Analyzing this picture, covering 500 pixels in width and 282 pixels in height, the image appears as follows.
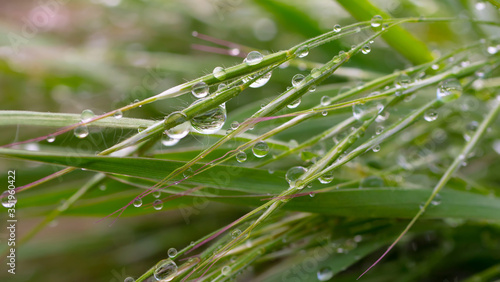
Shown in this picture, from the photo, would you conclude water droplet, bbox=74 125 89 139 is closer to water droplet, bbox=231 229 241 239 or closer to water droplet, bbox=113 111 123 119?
water droplet, bbox=113 111 123 119

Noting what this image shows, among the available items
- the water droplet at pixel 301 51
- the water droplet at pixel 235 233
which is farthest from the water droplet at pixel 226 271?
the water droplet at pixel 301 51

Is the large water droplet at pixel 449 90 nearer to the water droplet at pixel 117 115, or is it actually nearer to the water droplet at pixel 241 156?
the water droplet at pixel 241 156

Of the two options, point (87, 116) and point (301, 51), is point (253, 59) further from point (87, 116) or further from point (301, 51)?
point (87, 116)

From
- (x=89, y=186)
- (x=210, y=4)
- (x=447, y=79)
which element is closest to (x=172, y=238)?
(x=89, y=186)

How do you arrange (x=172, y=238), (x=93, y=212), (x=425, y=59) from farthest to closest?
(x=172, y=238) → (x=425, y=59) → (x=93, y=212)

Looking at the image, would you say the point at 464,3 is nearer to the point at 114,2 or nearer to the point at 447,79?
the point at 447,79

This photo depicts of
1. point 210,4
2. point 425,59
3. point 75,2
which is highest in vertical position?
point 75,2

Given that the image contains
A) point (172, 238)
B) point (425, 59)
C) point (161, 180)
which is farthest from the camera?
point (172, 238)
